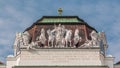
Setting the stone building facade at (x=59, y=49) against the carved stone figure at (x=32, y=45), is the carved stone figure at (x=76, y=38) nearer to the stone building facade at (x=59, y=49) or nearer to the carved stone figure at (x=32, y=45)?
the stone building facade at (x=59, y=49)

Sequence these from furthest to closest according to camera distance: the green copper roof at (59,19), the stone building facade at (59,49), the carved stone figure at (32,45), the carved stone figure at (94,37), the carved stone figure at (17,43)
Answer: the green copper roof at (59,19), the carved stone figure at (17,43), the carved stone figure at (94,37), the carved stone figure at (32,45), the stone building facade at (59,49)

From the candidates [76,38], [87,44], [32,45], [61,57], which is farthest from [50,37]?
[87,44]

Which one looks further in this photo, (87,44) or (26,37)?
(26,37)

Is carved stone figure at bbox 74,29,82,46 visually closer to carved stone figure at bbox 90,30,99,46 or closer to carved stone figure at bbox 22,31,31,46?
carved stone figure at bbox 90,30,99,46

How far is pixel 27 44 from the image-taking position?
39.4 metres

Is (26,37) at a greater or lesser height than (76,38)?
greater

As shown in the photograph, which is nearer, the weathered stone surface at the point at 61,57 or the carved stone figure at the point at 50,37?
the weathered stone surface at the point at 61,57

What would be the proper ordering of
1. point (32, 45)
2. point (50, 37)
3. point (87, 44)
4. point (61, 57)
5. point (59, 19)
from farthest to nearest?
point (59, 19) → point (50, 37) → point (87, 44) → point (61, 57) → point (32, 45)

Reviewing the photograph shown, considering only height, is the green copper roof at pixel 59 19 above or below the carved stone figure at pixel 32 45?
above

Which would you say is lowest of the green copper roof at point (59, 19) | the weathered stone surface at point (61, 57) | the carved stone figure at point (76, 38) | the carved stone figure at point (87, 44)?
the weathered stone surface at point (61, 57)

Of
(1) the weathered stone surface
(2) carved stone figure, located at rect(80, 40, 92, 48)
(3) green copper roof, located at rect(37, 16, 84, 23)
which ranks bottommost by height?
(1) the weathered stone surface

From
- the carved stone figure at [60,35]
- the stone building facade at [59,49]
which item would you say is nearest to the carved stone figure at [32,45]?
the stone building facade at [59,49]

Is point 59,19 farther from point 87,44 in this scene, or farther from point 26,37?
point 87,44

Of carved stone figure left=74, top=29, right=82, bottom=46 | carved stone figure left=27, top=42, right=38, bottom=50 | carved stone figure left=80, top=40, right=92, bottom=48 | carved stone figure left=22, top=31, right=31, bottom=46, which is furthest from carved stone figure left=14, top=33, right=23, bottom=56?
carved stone figure left=80, top=40, right=92, bottom=48
